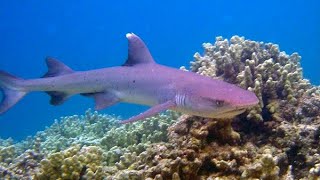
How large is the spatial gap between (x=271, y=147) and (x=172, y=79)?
1521mm

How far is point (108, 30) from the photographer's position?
412 feet

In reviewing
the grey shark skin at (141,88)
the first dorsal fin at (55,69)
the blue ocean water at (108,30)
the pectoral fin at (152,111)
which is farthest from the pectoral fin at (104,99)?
the blue ocean water at (108,30)

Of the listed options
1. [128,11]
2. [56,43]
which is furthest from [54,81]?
[128,11]

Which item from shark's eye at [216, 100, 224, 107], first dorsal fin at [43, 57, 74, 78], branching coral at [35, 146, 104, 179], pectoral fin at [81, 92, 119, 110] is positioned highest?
first dorsal fin at [43, 57, 74, 78]

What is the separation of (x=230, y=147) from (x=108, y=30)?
12478 centimetres

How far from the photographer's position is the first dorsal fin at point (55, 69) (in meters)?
6.14

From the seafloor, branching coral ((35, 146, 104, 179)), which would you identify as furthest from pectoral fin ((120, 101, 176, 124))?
branching coral ((35, 146, 104, 179))

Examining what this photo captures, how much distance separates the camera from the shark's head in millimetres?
3733

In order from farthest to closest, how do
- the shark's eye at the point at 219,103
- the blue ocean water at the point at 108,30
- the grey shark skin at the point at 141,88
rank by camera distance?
1. the blue ocean water at the point at 108,30
2. the grey shark skin at the point at 141,88
3. the shark's eye at the point at 219,103

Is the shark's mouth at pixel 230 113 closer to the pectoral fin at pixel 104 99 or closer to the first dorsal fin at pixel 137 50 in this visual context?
the first dorsal fin at pixel 137 50

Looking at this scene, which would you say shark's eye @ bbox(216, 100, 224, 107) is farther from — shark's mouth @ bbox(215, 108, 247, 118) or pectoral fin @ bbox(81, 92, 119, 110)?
pectoral fin @ bbox(81, 92, 119, 110)

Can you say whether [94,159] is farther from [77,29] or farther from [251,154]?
[77,29]

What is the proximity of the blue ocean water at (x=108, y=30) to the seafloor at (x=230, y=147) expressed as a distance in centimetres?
7194

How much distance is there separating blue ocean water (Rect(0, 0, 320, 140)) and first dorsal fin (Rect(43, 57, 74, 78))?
70.7m
